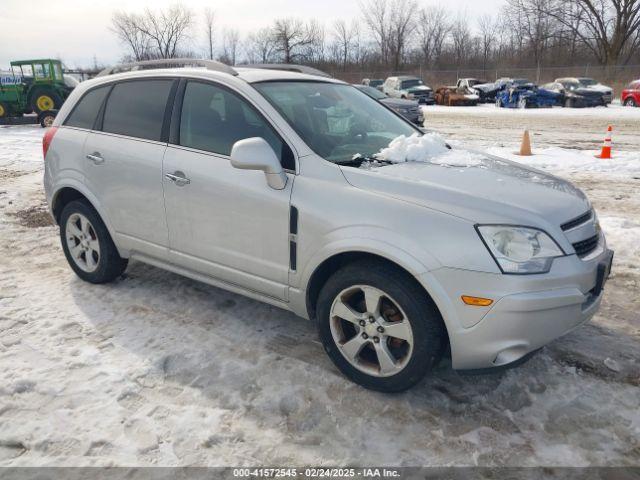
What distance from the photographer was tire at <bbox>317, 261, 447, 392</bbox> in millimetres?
2740

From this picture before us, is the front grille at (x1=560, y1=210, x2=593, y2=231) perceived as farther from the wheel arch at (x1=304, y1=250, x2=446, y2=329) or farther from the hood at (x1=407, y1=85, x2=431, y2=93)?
the hood at (x1=407, y1=85, x2=431, y2=93)

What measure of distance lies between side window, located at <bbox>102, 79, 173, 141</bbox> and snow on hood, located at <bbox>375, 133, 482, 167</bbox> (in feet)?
5.79

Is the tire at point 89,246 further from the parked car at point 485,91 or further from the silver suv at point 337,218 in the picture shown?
the parked car at point 485,91

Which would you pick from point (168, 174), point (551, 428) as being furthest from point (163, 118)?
point (551, 428)

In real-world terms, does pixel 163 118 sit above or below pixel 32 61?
below

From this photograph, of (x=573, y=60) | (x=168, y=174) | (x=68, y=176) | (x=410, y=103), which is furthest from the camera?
(x=573, y=60)

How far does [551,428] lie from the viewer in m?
2.70

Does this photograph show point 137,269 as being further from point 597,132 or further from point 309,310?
point 597,132

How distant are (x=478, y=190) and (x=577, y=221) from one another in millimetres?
611

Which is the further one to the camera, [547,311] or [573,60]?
[573,60]

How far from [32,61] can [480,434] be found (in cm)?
2332

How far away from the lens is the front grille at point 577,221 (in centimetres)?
280

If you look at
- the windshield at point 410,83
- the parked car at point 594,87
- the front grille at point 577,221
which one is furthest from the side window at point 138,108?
the windshield at point 410,83

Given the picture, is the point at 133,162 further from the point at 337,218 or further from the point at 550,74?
the point at 550,74
